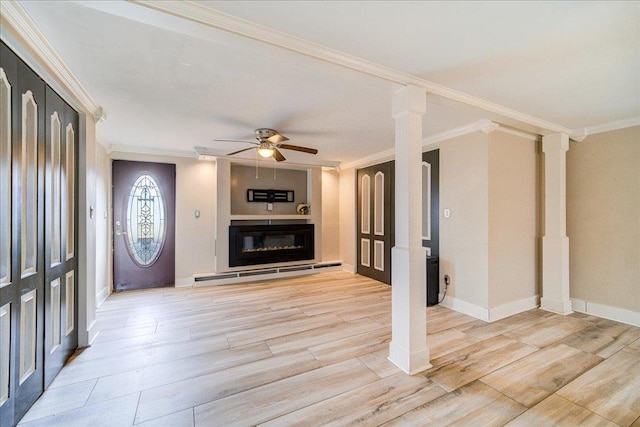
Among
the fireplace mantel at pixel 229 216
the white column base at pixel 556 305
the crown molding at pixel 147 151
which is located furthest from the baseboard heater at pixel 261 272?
the white column base at pixel 556 305

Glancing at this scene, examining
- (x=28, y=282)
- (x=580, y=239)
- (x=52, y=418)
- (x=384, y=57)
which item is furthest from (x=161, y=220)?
(x=580, y=239)

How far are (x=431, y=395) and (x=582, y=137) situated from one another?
3.80 meters

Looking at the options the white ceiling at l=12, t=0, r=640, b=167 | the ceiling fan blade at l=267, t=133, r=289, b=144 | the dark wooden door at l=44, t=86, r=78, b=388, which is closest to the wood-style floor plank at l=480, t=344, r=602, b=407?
the white ceiling at l=12, t=0, r=640, b=167

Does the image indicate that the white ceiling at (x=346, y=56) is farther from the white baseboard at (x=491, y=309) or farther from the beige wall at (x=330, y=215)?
the beige wall at (x=330, y=215)

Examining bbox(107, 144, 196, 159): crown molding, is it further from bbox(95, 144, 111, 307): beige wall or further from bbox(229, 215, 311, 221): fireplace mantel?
bbox(229, 215, 311, 221): fireplace mantel

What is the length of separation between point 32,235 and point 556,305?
5365 mm

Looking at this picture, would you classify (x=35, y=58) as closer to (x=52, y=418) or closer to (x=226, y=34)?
(x=226, y=34)

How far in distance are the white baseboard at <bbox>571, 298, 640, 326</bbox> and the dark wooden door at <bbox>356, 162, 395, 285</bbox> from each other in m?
2.54

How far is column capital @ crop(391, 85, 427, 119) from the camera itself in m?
2.19

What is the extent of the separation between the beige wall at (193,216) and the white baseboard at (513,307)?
4.50 m

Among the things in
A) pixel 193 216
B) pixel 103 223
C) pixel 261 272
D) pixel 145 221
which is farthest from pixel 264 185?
pixel 103 223

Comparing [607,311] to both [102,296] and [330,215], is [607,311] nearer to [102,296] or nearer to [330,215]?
[330,215]

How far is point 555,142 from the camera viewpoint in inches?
137

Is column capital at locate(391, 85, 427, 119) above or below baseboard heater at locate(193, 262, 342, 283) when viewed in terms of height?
above
